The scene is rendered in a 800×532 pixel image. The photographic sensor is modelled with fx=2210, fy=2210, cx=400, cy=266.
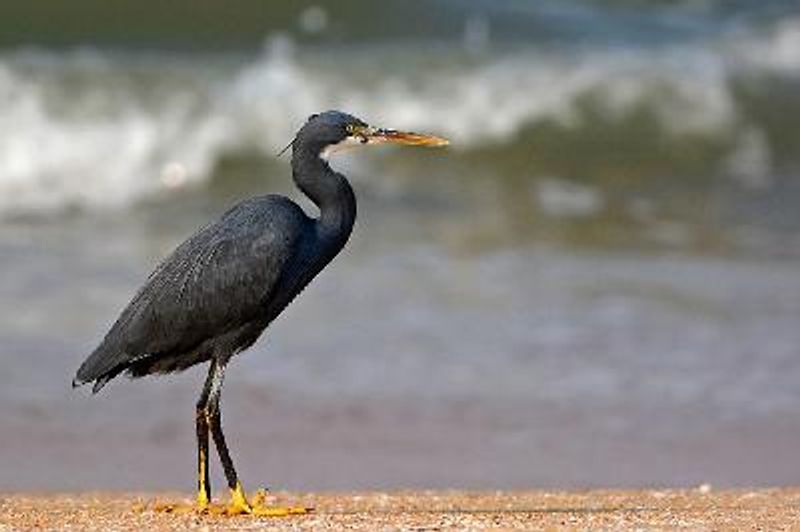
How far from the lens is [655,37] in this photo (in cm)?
1952

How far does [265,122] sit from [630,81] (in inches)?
123

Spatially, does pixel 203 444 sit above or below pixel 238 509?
above

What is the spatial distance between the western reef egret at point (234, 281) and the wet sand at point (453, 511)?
12.2 inches

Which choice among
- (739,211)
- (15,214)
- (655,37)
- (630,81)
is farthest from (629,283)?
(655,37)

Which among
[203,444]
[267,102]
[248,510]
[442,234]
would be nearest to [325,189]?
[203,444]

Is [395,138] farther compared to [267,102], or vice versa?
[267,102]

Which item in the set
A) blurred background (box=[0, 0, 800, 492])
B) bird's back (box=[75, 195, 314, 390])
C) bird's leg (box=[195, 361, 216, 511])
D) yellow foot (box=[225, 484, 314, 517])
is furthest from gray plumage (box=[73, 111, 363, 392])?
blurred background (box=[0, 0, 800, 492])

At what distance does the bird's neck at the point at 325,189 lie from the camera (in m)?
7.39

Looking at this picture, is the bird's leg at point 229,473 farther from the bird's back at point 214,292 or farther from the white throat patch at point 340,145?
the white throat patch at point 340,145

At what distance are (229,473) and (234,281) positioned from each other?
662 millimetres

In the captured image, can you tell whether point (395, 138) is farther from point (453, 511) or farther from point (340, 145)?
point (453, 511)

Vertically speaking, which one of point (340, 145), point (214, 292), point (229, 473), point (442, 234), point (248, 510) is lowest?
point (248, 510)

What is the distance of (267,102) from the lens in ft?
57.3

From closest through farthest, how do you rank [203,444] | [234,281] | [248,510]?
[234,281], [248,510], [203,444]
